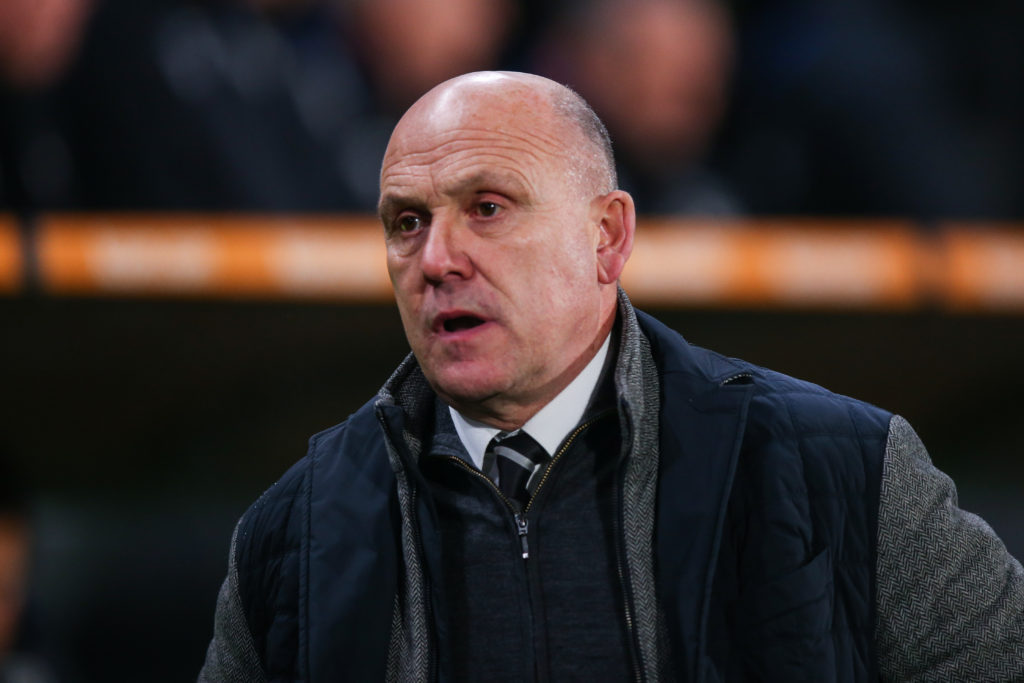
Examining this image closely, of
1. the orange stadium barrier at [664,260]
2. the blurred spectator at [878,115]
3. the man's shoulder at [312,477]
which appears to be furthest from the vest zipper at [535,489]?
the blurred spectator at [878,115]

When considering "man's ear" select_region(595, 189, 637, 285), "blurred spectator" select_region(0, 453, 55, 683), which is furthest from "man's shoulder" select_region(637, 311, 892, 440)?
"blurred spectator" select_region(0, 453, 55, 683)

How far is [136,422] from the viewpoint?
2.99 meters

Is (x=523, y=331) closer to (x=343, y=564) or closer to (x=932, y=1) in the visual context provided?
(x=343, y=564)

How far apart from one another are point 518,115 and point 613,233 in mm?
186

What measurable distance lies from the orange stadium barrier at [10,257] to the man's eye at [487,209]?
1862 millimetres

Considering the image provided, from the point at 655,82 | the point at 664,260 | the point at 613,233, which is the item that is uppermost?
the point at 655,82

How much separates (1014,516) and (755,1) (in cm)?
139

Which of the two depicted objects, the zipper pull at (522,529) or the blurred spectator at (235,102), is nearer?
the zipper pull at (522,529)

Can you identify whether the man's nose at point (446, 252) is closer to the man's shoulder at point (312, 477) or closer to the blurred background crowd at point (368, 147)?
the man's shoulder at point (312, 477)

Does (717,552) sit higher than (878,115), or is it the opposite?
(878,115)

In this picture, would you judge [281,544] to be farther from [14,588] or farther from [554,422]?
[14,588]

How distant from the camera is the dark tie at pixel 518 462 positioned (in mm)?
1300

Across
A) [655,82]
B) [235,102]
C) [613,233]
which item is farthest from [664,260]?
[613,233]

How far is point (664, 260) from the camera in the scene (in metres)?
2.83
